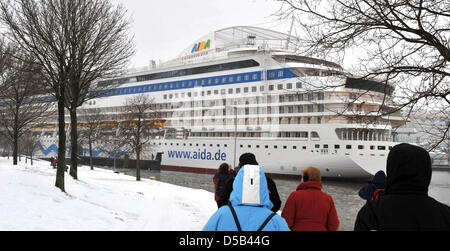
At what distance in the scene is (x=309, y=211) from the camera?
11.8ft

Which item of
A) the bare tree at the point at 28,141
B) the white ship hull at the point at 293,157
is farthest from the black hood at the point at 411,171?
the bare tree at the point at 28,141

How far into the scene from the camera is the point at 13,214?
587cm

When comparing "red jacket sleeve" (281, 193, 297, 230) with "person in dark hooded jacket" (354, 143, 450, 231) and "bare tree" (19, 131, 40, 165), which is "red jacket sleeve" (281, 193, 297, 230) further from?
"bare tree" (19, 131, 40, 165)

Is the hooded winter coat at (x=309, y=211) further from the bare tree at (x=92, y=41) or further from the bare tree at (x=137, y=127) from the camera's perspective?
the bare tree at (x=137, y=127)

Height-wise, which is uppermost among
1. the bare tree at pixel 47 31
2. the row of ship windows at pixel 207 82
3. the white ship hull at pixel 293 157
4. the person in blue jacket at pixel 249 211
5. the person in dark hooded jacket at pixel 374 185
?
the row of ship windows at pixel 207 82

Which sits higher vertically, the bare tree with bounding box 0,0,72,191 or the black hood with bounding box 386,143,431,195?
the bare tree with bounding box 0,0,72,191

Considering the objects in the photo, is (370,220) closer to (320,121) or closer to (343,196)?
(343,196)

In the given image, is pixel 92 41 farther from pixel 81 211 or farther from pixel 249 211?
pixel 249 211

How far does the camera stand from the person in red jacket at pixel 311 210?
3605 millimetres

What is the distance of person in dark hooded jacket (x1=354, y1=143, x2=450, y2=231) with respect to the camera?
190 centimetres

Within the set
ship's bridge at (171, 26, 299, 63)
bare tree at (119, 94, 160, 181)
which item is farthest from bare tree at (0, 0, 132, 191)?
ship's bridge at (171, 26, 299, 63)

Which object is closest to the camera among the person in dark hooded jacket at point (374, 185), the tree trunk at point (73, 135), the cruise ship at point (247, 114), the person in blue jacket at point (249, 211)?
the person in blue jacket at point (249, 211)

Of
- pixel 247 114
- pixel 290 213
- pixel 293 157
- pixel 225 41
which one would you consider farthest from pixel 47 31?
pixel 225 41

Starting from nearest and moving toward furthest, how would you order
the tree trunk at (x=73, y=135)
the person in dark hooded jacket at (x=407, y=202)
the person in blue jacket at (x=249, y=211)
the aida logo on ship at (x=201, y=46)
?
the person in dark hooded jacket at (x=407, y=202) → the person in blue jacket at (x=249, y=211) → the tree trunk at (x=73, y=135) → the aida logo on ship at (x=201, y=46)
